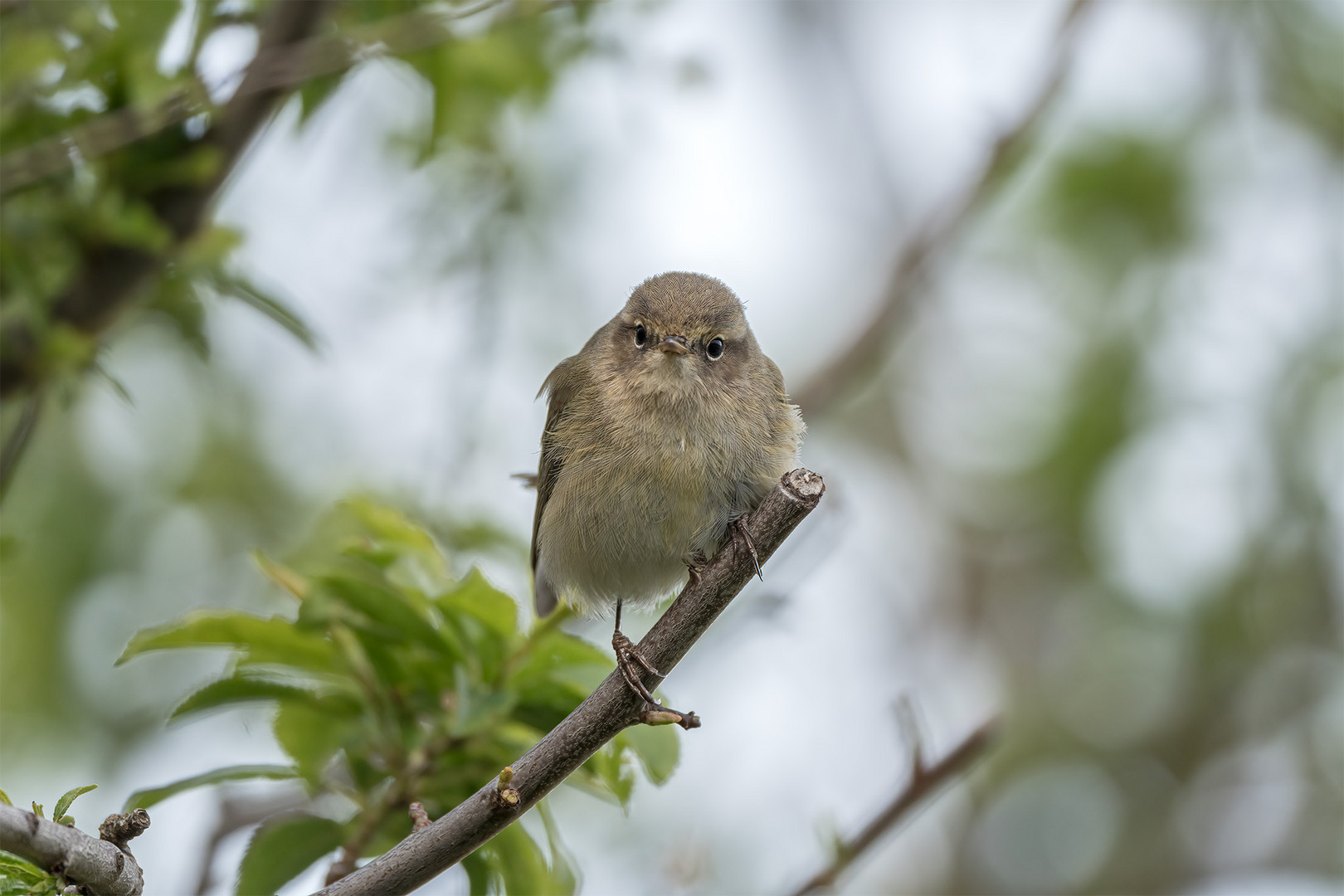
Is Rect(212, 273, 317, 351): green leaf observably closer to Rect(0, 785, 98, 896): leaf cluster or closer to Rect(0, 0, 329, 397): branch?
Rect(0, 0, 329, 397): branch

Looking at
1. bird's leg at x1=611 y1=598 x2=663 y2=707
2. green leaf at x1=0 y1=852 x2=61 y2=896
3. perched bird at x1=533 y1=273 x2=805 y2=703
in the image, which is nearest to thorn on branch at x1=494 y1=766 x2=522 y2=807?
bird's leg at x1=611 y1=598 x2=663 y2=707

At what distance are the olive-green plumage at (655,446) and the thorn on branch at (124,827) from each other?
1738mm

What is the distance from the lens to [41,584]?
493cm

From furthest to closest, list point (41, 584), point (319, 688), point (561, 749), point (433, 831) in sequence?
point (41, 584)
point (319, 688)
point (561, 749)
point (433, 831)

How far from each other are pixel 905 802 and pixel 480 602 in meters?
1.12

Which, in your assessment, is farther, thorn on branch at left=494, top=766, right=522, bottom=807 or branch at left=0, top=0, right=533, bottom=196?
branch at left=0, top=0, right=533, bottom=196

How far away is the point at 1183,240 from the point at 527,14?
556 centimetres

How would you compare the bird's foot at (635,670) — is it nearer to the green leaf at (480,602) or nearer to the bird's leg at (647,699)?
the bird's leg at (647,699)

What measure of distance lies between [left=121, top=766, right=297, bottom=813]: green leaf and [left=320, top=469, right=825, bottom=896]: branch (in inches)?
37.8

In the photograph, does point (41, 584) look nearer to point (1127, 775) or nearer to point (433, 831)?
point (433, 831)

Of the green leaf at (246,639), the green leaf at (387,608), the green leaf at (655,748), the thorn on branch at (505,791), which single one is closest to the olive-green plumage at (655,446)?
the green leaf at (387,608)

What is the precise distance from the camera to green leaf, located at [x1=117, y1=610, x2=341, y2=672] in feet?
9.29

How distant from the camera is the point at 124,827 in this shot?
71.2 inches

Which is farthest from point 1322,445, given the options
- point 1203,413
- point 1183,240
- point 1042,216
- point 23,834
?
point 23,834
